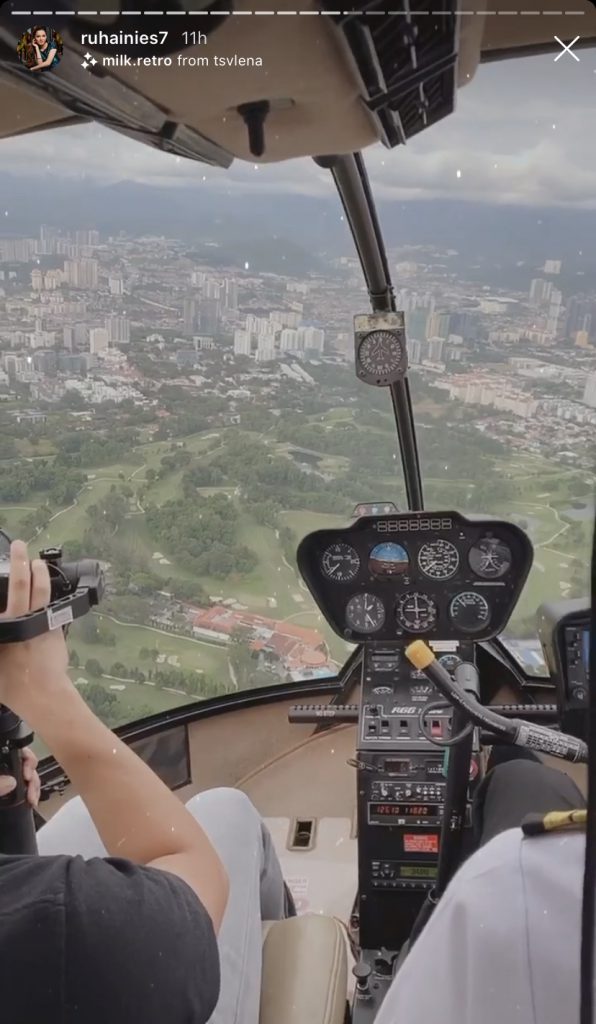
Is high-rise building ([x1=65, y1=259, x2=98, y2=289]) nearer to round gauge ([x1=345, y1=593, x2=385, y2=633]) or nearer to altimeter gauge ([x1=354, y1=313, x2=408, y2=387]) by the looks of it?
altimeter gauge ([x1=354, y1=313, x2=408, y2=387])

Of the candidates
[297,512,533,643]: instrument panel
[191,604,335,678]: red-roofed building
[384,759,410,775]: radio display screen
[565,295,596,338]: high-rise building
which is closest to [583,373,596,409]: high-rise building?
[565,295,596,338]: high-rise building

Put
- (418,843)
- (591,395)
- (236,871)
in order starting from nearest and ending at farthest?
(591,395) → (236,871) → (418,843)

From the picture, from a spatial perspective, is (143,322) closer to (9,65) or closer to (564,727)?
(9,65)

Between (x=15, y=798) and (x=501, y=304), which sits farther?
(x=501, y=304)

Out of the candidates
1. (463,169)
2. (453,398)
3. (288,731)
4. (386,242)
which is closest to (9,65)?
(463,169)

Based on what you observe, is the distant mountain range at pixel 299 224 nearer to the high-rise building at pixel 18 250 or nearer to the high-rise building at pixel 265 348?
the high-rise building at pixel 18 250

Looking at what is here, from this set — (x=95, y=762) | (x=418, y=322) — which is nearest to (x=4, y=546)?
(x=95, y=762)

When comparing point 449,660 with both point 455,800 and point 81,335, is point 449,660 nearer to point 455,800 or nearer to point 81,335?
point 455,800
